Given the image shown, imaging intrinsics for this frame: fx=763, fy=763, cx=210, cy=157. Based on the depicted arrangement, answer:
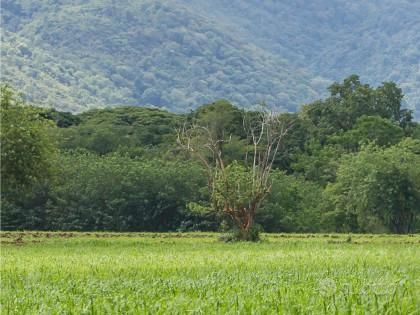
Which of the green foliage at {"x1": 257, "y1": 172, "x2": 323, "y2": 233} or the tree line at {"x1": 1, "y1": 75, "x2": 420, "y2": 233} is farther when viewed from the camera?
the green foliage at {"x1": 257, "y1": 172, "x2": 323, "y2": 233}

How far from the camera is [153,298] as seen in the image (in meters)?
7.97

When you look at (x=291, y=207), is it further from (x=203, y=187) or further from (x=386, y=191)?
(x=386, y=191)

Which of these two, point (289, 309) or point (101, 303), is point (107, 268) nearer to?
point (101, 303)

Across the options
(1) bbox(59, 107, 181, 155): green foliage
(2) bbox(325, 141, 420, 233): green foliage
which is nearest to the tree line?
(2) bbox(325, 141, 420, 233): green foliage

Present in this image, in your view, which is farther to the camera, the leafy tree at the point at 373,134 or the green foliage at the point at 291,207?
the leafy tree at the point at 373,134

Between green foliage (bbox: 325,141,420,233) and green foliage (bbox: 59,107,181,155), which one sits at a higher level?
green foliage (bbox: 59,107,181,155)

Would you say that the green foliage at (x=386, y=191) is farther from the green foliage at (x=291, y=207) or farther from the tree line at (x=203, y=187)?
the green foliage at (x=291, y=207)

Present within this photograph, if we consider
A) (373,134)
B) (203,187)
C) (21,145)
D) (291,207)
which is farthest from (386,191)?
(21,145)

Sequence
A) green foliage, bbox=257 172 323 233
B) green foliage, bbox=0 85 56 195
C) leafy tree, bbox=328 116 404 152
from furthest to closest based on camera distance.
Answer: leafy tree, bbox=328 116 404 152, green foliage, bbox=257 172 323 233, green foliage, bbox=0 85 56 195

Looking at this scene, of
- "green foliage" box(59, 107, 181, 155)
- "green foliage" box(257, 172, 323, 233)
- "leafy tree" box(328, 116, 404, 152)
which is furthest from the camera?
"green foliage" box(59, 107, 181, 155)

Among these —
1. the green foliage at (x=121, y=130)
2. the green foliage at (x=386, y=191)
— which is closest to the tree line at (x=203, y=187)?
the green foliage at (x=386, y=191)

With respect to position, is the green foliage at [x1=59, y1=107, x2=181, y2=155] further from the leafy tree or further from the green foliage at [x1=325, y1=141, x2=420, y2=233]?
the green foliage at [x1=325, y1=141, x2=420, y2=233]

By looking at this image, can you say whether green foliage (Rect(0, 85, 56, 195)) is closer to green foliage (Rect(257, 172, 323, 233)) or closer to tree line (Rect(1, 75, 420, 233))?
tree line (Rect(1, 75, 420, 233))

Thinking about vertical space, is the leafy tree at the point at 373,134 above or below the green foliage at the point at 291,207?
above
